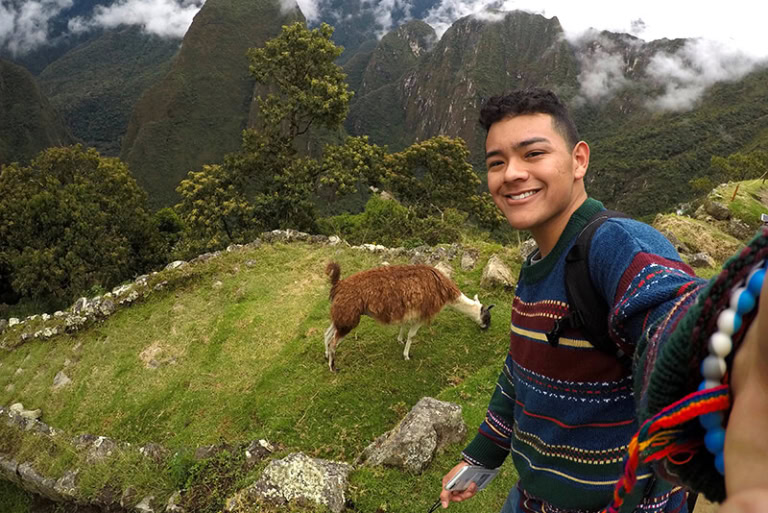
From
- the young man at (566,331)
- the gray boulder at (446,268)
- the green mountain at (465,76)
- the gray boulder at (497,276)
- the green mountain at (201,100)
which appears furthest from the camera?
the green mountain at (465,76)

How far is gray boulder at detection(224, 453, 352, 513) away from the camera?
386 cm

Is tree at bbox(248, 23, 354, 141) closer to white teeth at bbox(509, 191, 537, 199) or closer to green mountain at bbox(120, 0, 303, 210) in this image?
white teeth at bbox(509, 191, 537, 199)

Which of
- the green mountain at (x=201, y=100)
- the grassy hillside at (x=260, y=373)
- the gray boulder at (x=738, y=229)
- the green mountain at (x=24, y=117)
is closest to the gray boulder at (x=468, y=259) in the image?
the grassy hillside at (x=260, y=373)

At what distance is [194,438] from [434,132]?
162 meters

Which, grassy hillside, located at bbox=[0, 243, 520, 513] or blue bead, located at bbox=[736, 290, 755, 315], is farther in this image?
grassy hillside, located at bbox=[0, 243, 520, 513]

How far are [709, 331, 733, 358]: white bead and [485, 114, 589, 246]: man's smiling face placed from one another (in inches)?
40.5

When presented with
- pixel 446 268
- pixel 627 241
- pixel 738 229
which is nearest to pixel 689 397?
pixel 627 241

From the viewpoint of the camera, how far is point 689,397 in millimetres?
792

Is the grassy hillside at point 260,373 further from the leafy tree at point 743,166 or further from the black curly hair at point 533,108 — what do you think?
A: the leafy tree at point 743,166

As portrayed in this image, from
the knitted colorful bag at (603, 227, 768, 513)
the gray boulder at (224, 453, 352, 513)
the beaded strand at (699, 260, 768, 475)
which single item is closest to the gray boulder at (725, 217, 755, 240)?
the gray boulder at (224, 453, 352, 513)

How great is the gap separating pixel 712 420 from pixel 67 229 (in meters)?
19.8

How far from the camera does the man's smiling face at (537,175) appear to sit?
5.62 feet

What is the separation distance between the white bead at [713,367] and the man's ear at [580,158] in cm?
116

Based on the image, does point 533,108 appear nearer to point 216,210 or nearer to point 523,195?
→ point 523,195
